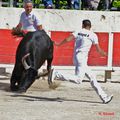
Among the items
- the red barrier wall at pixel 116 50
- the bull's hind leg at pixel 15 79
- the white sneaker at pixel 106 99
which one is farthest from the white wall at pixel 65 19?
the white sneaker at pixel 106 99

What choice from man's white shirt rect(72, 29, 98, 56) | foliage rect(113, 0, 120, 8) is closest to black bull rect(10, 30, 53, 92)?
man's white shirt rect(72, 29, 98, 56)

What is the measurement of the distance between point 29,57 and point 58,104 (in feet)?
5.36

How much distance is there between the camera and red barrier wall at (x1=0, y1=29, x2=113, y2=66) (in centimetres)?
1461

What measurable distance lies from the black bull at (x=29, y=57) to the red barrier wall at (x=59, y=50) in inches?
67.8

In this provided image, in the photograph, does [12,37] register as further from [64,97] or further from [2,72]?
[64,97]

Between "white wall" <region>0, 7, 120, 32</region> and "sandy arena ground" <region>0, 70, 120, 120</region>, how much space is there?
2.11 m

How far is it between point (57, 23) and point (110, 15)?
4.47 ft

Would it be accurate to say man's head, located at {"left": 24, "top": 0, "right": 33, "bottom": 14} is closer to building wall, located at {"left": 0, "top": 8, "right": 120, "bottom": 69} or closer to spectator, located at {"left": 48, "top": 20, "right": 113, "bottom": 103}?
building wall, located at {"left": 0, "top": 8, "right": 120, "bottom": 69}

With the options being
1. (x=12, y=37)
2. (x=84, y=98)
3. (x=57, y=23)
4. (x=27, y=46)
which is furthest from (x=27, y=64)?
(x=57, y=23)

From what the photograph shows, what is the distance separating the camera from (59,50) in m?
14.8

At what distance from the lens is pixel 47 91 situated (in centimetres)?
1266

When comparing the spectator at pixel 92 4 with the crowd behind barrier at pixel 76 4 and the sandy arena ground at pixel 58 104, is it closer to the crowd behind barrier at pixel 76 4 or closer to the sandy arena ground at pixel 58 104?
the crowd behind barrier at pixel 76 4

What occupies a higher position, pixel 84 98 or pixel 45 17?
pixel 45 17

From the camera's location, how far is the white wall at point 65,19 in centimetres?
1534
